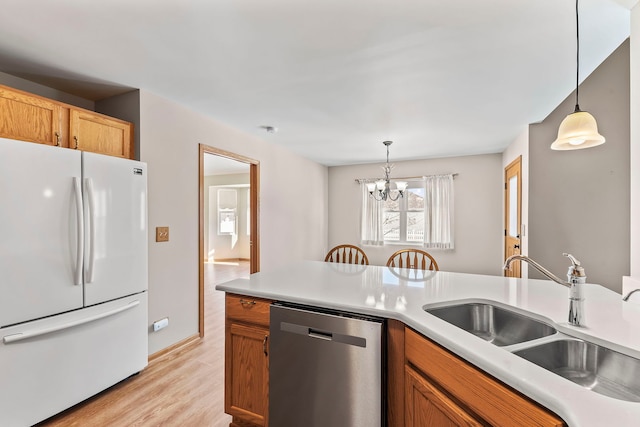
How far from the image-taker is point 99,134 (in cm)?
230

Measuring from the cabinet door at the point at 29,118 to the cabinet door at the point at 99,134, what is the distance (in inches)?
3.6

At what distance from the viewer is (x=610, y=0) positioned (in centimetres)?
149

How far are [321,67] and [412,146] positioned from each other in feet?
9.04

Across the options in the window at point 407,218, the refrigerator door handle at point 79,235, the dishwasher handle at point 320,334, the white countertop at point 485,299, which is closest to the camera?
the white countertop at point 485,299

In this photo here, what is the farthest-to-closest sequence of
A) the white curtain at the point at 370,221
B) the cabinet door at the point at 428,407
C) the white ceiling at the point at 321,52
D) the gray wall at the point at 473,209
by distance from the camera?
the white curtain at the point at 370,221 < the gray wall at the point at 473,209 < the white ceiling at the point at 321,52 < the cabinet door at the point at 428,407

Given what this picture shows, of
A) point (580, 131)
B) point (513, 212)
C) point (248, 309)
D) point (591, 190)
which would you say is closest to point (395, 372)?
point (248, 309)

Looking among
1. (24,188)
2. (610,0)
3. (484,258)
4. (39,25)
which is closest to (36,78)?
(39,25)

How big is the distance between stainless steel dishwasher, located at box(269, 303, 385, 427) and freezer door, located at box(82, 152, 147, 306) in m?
1.40

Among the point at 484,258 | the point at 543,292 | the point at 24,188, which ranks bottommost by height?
the point at 484,258

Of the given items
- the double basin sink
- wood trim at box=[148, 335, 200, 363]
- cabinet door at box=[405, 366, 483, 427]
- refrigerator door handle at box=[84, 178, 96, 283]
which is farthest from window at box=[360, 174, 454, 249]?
refrigerator door handle at box=[84, 178, 96, 283]

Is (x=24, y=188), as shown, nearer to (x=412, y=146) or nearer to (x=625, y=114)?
(x=412, y=146)

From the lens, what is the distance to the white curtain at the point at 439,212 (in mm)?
5320

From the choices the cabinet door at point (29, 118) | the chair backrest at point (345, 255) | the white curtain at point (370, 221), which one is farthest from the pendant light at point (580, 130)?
the white curtain at point (370, 221)

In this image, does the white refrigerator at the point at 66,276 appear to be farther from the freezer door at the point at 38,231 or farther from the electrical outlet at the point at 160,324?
the electrical outlet at the point at 160,324
